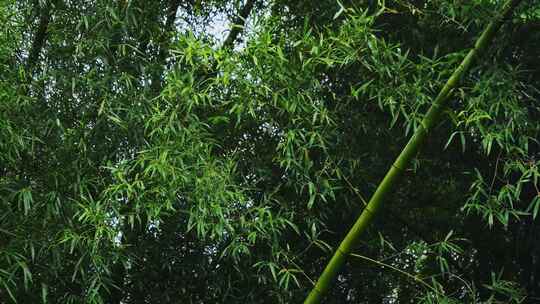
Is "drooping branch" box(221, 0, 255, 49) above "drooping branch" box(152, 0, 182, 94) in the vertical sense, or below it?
above

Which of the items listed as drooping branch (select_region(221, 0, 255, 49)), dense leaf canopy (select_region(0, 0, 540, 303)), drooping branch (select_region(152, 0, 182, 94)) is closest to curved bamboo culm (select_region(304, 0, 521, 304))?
dense leaf canopy (select_region(0, 0, 540, 303))

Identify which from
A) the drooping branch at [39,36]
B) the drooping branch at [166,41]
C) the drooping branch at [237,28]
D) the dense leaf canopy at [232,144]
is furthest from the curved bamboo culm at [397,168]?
the drooping branch at [39,36]

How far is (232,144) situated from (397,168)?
1.06m

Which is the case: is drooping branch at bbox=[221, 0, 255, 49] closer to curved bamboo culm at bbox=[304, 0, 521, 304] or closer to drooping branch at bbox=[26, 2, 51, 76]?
drooping branch at bbox=[26, 2, 51, 76]

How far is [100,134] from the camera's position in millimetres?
3691

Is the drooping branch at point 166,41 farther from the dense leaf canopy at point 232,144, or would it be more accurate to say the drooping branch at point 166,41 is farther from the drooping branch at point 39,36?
the drooping branch at point 39,36

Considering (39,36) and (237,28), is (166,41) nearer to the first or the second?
(237,28)

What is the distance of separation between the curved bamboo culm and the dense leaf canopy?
11cm

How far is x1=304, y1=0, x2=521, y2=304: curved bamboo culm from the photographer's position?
3316mm

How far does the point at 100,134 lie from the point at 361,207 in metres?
1.57

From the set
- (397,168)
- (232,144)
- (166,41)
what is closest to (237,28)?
(166,41)

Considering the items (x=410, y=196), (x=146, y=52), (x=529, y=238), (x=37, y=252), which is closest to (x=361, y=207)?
(x=410, y=196)

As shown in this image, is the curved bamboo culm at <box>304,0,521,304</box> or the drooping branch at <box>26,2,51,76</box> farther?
the drooping branch at <box>26,2,51,76</box>

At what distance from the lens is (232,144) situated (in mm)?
4043
